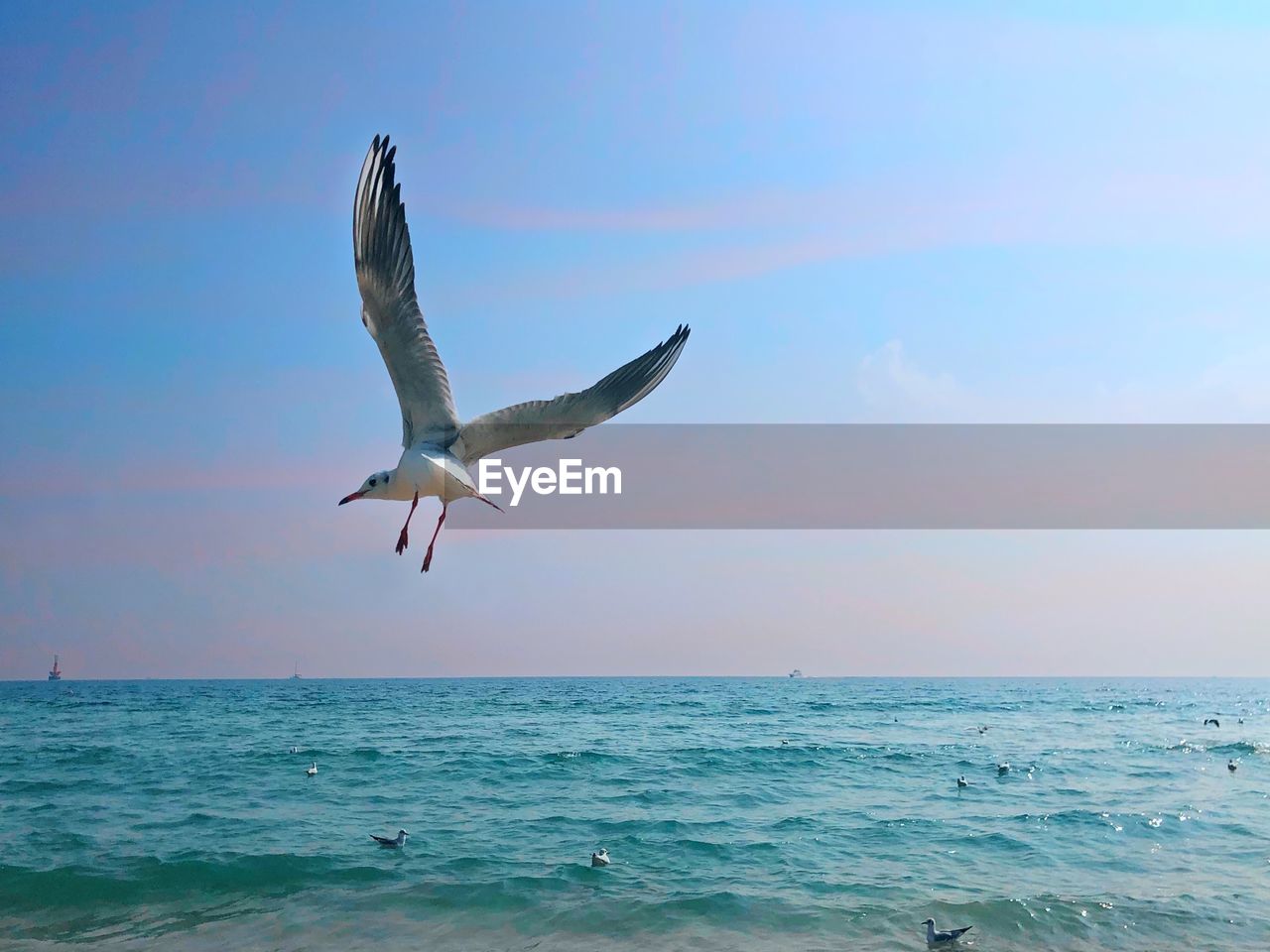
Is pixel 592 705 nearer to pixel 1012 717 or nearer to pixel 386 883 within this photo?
pixel 1012 717

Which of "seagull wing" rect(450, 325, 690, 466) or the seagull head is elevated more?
"seagull wing" rect(450, 325, 690, 466)

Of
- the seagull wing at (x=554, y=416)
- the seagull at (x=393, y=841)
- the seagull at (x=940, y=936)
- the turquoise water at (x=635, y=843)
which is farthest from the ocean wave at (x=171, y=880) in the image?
the seagull wing at (x=554, y=416)

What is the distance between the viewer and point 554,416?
638cm

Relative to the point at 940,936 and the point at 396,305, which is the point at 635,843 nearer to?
the point at 940,936

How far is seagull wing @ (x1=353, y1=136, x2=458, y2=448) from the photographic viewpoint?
568 centimetres

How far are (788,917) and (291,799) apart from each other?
9.11 meters

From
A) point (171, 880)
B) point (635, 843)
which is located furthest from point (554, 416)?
point (171, 880)

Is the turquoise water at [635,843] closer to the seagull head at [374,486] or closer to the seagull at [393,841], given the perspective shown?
the seagull at [393,841]

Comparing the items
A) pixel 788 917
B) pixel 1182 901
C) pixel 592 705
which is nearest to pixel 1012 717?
pixel 592 705

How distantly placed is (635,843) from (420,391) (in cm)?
822

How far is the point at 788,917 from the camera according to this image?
31.9ft

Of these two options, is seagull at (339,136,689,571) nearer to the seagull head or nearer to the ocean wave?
the seagull head

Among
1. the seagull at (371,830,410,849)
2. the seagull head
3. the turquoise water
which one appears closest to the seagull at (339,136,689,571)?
the seagull head

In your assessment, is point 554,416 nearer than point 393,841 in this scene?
Yes
